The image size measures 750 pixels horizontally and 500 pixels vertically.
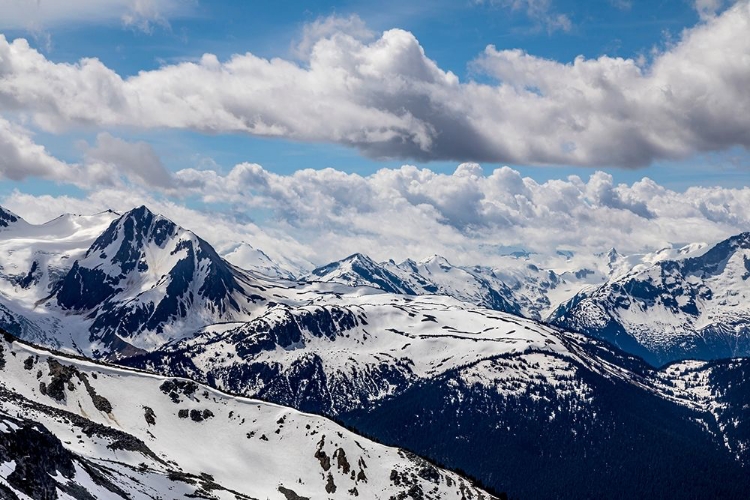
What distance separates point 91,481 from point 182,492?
43.7 metres

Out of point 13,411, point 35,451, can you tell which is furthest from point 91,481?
point 13,411

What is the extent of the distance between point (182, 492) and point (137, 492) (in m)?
24.5

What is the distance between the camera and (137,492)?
534 ft

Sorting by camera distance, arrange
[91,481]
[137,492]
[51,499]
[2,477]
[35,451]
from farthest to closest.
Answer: [137,492] < [91,481] < [35,451] < [51,499] < [2,477]

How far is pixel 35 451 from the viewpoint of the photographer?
13050 centimetres

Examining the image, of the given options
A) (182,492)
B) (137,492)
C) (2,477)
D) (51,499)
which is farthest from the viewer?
(182,492)

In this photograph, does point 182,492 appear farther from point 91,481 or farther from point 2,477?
point 2,477

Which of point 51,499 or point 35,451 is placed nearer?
point 51,499

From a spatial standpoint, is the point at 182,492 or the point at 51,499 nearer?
the point at 51,499

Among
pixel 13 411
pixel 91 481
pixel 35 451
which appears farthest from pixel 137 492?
pixel 13 411

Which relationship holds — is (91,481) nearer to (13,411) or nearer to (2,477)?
(2,477)

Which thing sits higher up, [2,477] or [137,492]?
[2,477]

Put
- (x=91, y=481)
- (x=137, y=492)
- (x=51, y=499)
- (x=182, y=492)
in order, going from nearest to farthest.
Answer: (x=51, y=499)
(x=91, y=481)
(x=137, y=492)
(x=182, y=492)

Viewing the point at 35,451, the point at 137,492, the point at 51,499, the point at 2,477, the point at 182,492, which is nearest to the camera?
the point at 2,477
